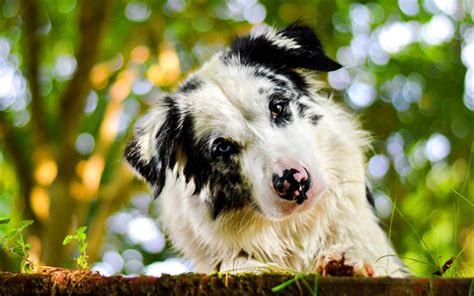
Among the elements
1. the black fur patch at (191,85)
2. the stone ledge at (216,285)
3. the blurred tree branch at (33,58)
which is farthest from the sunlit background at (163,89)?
the stone ledge at (216,285)

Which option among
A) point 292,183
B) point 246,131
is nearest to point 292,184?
point 292,183

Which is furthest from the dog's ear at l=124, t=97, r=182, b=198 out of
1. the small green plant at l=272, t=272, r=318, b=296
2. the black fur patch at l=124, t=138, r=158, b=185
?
the small green plant at l=272, t=272, r=318, b=296

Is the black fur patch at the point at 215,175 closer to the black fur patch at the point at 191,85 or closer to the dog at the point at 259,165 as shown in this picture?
the dog at the point at 259,165

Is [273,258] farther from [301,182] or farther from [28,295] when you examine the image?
[28,295]

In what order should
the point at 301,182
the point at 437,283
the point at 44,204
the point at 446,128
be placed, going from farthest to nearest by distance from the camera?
the point at 446,128 < the point at 44,204 < the point at 301,182 < the point at 437,283

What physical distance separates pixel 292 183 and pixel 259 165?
0.81ft

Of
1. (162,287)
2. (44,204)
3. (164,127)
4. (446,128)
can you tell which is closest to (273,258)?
(164,127)

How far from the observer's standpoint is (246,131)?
3959 mm

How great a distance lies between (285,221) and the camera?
13.6 feet

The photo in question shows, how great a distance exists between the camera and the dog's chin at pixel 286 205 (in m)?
3.70

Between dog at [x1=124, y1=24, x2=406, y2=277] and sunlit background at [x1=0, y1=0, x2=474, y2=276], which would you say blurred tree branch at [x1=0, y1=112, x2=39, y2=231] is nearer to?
sunlit background at [x1=0, y1=0, x2=474, y2=276]

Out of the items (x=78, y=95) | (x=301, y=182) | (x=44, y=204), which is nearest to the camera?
(x=301, y=182)

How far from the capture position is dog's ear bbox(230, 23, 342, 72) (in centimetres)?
452

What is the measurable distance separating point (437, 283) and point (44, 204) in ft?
24.9
